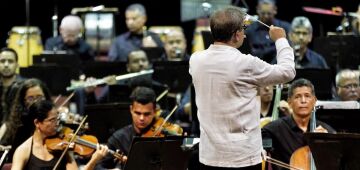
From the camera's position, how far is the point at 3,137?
22.9 ft

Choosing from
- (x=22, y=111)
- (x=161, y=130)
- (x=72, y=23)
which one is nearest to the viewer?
(x=161, y=130)

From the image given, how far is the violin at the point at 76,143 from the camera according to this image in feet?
19.8

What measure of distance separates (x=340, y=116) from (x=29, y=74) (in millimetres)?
4107

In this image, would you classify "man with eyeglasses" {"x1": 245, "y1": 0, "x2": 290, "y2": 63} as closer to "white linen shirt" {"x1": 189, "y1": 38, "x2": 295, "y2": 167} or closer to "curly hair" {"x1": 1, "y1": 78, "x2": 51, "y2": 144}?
"curly hair" {"x1": 1, "y1": 78, "x2": 51, "y2": 144}

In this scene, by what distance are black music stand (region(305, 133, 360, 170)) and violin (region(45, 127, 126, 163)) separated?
167 cm

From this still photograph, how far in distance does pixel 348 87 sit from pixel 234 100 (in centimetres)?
365

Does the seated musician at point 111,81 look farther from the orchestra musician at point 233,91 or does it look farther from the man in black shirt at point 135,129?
the orchestra musician at point 233,91

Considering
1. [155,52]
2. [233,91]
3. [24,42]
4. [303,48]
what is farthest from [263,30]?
[233,91]

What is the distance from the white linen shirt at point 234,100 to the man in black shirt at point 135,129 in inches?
82.3

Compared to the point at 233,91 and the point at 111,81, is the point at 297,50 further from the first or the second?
the point at 233,91

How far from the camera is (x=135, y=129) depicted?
6.59 metres

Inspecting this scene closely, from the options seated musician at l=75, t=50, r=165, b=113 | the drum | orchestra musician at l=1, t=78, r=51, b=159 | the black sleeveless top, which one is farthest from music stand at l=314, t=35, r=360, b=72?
the drum

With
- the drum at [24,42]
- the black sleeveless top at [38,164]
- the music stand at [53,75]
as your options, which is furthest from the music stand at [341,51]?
the drum at [24,42]

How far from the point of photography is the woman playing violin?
19.6ft
